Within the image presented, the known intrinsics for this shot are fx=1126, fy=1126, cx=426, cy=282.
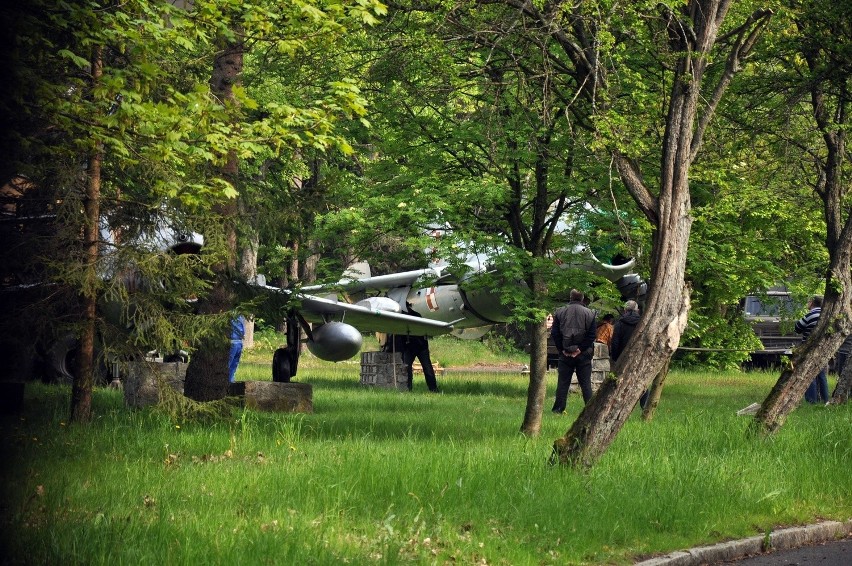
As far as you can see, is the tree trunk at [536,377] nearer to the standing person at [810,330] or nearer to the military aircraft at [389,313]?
the military aircraft at [389,313]

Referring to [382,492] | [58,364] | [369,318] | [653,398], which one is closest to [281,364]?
[369,318]

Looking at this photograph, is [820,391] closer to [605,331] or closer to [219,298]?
[605,331]

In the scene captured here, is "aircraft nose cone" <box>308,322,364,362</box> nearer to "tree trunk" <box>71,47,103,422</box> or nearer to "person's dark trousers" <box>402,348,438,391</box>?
"person's dark trousers" <box>402,348,438,391</box>

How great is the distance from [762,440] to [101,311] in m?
7.77

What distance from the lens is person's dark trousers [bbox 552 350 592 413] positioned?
18.2 metres

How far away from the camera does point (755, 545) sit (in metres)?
8.30

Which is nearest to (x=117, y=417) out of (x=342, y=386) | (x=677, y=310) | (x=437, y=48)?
(x=437, y=48)

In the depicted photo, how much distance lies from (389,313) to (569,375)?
7.25m

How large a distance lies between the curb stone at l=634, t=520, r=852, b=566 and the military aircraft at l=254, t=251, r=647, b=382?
9.33m

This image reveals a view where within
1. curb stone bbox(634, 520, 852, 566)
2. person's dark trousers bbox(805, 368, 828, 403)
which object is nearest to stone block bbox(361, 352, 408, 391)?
person's dark trousers bbox(805, 368, 828, 403)

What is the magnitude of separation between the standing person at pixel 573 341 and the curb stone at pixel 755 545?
923 cm

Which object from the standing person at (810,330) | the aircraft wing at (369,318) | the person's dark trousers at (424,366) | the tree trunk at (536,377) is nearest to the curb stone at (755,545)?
the tree trunk at (536,377)

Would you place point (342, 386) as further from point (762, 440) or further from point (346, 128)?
point (762, 440)

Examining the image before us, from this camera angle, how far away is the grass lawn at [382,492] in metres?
6.85
